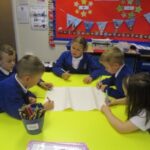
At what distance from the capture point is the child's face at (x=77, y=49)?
1.98 meters

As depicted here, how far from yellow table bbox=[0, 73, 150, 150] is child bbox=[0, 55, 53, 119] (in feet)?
0.21

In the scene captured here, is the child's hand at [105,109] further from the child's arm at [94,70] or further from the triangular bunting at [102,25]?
the triangular bunting at [102,25]

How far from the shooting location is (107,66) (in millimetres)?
1584

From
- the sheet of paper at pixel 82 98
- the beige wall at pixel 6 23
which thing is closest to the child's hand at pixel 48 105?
the sheet of paper at pixel 82 98

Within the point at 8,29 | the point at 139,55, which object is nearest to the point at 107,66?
the point at 139,55

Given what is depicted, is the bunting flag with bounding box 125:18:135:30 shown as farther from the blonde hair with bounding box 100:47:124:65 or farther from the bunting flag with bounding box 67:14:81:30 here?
the blonde hair with bounding box 100:47:124:65

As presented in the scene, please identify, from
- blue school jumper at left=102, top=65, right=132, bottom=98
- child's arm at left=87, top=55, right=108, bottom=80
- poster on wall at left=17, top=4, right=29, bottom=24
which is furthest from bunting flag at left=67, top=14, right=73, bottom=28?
blue school jumper at left=102, top=65, right=132, bottom=98

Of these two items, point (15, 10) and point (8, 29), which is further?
point (15, 10)

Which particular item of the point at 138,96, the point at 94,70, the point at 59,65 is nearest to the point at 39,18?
the point at 59,65

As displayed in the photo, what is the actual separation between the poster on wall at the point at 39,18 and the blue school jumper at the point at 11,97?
231 cm

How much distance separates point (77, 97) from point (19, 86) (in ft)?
1.30

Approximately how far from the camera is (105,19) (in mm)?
3230

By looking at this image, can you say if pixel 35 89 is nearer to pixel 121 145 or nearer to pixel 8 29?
pixel 121 145

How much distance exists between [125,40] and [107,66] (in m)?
1.86
